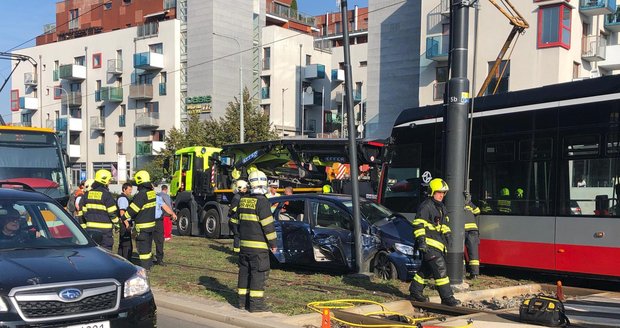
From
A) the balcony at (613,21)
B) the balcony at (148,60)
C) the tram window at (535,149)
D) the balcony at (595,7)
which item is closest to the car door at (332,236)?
the tram window at (535,149)

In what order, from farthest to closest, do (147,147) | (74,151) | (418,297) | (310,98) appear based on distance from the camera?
(74,151) → (310,98) → (147,147) → (418,297)

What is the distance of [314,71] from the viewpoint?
182 feet

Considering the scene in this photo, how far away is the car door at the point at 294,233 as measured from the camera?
1120cm

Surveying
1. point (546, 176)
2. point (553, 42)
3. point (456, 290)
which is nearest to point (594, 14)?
point (553, 42)

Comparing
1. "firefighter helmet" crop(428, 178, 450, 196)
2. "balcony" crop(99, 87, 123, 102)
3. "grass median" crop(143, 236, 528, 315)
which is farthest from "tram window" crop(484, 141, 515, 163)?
"balcony" crop(99, 87, 123, 102)

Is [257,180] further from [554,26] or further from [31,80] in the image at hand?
[31,80]

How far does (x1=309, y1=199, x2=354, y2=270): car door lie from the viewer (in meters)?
10.8

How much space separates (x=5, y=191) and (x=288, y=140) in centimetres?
1077

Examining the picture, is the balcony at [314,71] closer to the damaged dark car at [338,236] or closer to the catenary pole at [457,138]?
the damaged dark car at [338,236]

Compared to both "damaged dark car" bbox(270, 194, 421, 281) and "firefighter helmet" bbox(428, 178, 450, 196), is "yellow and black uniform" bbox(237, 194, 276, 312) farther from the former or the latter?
"damaged dark car" bbox(270, 194, 421, 281)

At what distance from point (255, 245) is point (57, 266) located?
3.00 m

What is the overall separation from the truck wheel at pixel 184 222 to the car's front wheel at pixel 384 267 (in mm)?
10976

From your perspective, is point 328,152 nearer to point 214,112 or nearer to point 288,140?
point 288,140

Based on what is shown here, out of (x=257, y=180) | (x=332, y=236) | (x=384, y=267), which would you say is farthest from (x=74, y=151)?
(x=257, y=180)
